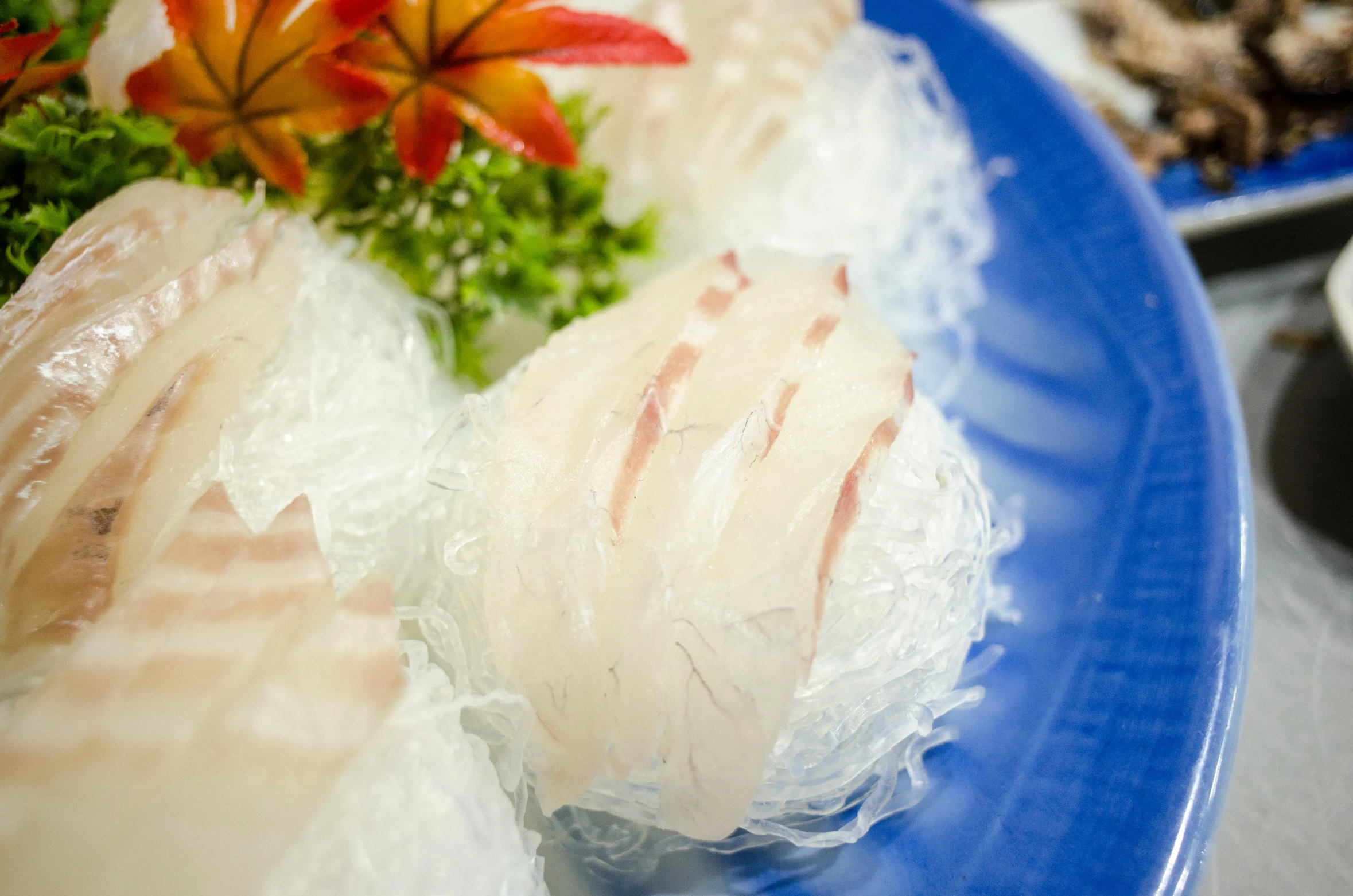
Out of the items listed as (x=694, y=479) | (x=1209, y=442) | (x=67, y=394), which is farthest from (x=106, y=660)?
(x=1209, y=442)

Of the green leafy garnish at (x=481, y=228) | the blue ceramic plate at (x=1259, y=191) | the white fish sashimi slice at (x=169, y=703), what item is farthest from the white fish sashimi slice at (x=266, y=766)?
the blue ceramic plate at (x=1259, y=191)

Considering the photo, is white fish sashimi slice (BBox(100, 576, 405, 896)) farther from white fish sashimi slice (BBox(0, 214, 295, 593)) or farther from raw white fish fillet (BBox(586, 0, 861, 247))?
raw white fish fillet (BBox(586, 0, 861, 247))

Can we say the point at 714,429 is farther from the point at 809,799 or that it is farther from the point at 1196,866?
the point at 1196,866

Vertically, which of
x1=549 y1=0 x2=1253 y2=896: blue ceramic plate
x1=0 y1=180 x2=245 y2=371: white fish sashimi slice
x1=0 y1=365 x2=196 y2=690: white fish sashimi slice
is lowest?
x1=549 y1=0 x2=1253 y2=896: blue ceramic plate

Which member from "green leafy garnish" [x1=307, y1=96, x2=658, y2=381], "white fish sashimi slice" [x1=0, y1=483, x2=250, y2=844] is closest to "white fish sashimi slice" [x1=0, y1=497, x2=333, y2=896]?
"white fish sashimi slice" [x1=0, y1=483, x2=250, y2=844]

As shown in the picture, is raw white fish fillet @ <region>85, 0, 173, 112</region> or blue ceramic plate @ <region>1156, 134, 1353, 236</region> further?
blue ceramic plate @ <region>1156, 134, 1353, 236</region>

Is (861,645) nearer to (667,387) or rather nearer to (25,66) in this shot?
(667,387)

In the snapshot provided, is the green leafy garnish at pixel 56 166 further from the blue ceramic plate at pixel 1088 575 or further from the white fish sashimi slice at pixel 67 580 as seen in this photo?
the blue ceramic plate at pixel 1088 575
